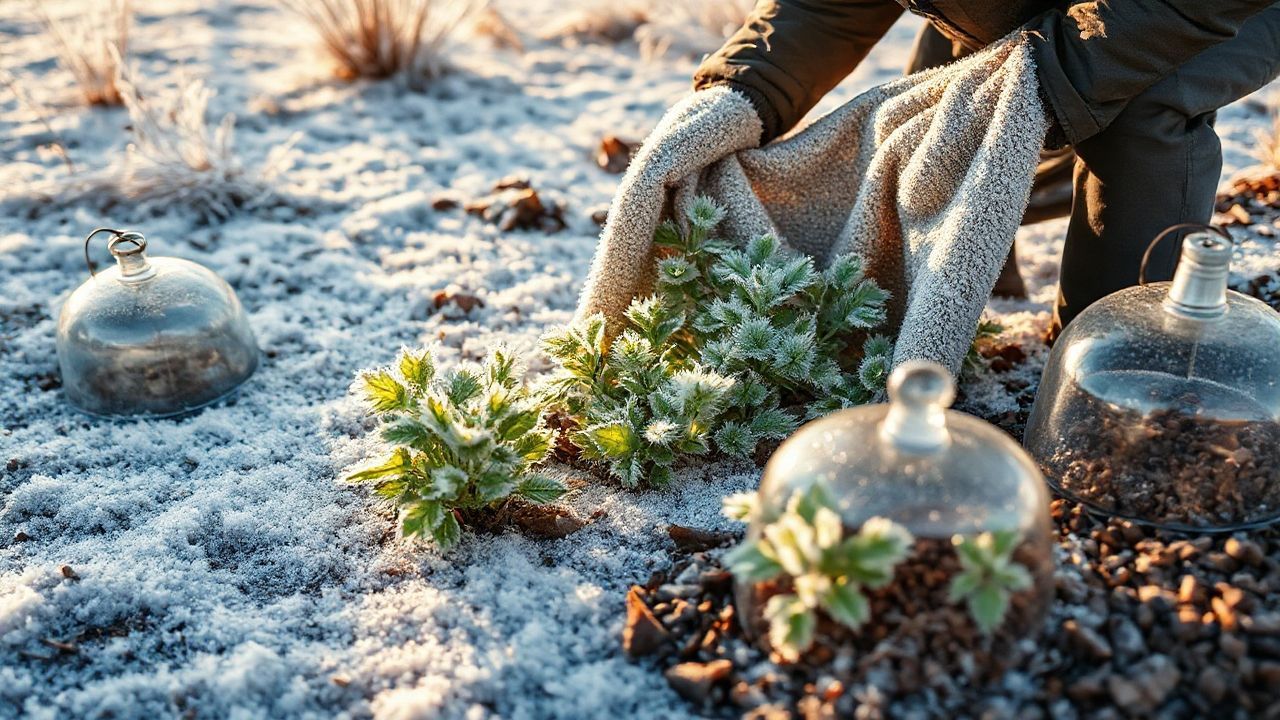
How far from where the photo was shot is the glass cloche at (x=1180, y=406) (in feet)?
6.30

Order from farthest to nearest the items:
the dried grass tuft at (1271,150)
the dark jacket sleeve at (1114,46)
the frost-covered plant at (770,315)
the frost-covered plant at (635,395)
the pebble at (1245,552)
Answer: the dried grass tuft at (1271,150), the frost-covered plant at (770,315), the frost-covered plant at (635,395), the dark jacket sleeve at (1114,46), the pebble at (1245,552)

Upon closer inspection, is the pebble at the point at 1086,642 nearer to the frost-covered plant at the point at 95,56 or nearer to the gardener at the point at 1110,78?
the gardener at the point at 1110,78

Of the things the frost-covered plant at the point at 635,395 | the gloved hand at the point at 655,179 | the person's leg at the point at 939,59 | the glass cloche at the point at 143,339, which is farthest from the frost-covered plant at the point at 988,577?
the glass cloche at the point at 143,339

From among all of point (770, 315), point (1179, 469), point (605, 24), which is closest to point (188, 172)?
point (770, 315)

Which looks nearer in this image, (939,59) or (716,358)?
(716,358)

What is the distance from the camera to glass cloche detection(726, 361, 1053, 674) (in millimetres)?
1489

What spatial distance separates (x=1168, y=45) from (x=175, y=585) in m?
2.25

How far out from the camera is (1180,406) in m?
1.99

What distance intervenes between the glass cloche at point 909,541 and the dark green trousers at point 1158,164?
0.94 m

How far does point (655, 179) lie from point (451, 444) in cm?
85

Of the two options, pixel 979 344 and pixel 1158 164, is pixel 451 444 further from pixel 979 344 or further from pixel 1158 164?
pixel 1158 164

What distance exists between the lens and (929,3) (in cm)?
Result: 236

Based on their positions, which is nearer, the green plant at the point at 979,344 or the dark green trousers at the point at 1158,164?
the dark green trousers at the point at 1158,164

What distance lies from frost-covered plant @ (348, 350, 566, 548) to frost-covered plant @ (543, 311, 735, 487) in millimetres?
149
